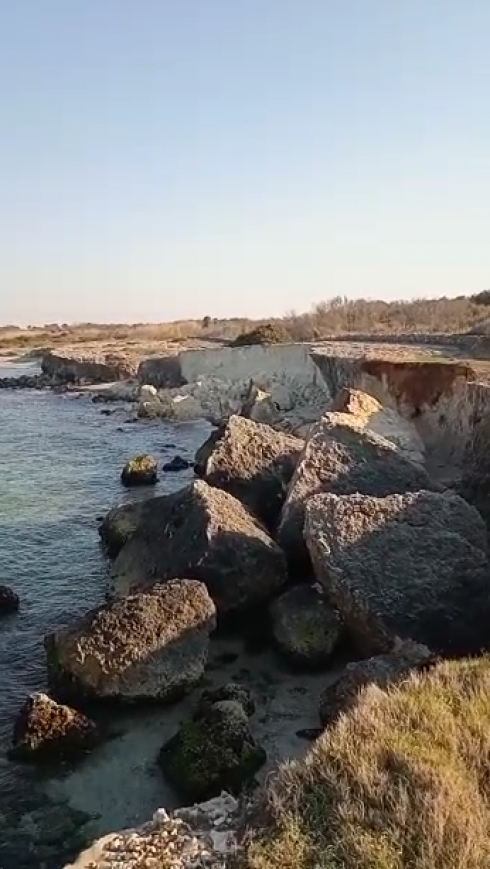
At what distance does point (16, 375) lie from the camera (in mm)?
74250

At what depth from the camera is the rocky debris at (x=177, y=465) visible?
1206 inches

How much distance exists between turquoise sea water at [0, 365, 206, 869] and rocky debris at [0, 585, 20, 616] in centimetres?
22

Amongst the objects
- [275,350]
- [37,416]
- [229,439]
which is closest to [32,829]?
[229,439]

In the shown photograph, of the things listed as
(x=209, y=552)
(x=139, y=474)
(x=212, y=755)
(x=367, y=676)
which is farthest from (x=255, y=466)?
(x=212, y=755)

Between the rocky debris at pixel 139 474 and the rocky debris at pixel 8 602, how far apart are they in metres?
11.4

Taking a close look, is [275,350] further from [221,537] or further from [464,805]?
[464,805]

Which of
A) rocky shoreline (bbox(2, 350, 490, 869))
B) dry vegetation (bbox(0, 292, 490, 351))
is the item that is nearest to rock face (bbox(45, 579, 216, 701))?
rocky shoreline (bbox(2, 350, 490, 869))

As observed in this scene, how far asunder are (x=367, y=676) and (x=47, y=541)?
460 inches

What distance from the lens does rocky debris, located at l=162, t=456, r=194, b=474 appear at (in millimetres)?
30641

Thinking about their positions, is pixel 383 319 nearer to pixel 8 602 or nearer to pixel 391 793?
pixel 8 602

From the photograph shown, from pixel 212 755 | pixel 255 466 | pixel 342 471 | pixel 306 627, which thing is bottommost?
pixel 212 755

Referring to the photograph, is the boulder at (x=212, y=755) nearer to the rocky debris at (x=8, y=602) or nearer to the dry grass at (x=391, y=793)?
the dry grass at (x=391, y=793)

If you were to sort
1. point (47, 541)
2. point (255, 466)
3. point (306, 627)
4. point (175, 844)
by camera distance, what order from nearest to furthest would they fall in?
point (175, 844), point (306, 627), point (255, 466), point (47, 541)

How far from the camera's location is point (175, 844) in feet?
27.0
